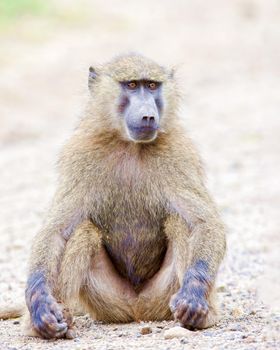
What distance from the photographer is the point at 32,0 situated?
23000mm

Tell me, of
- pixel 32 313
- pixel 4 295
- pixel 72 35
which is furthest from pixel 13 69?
pixel 32 313

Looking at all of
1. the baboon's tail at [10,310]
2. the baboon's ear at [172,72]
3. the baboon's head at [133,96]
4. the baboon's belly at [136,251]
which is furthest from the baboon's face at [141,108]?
the baboon's tail at [10,310]

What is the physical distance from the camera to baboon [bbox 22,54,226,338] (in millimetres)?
5742

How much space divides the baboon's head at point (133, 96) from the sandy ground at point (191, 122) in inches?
15.6

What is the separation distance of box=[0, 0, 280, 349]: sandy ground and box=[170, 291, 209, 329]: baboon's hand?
10 cm

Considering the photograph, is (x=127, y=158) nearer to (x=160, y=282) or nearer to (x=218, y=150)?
(x=160, y=282)

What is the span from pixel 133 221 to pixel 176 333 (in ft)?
2.90

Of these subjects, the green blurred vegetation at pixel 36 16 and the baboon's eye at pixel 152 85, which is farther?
the green blurred vegetation at pixel 36 16

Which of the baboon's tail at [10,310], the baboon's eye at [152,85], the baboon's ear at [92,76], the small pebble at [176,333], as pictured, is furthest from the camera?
the baboon's ear at [92,76]

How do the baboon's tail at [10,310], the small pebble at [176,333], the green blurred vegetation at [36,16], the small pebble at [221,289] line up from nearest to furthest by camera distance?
the small pebble at [176,333]
the baboon's tail at [10,310]
the small pebble at [221,289]
the green blurred vegetation at [36,16]

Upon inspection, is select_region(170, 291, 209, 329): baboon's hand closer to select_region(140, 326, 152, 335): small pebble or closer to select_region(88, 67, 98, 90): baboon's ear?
select_region(140, 326, 152, 335): small pebble

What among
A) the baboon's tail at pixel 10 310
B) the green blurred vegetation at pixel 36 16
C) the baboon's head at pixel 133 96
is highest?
the green blurred vegetation at pixel 36 16

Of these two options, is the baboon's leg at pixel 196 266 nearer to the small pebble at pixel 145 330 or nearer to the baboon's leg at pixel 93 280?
the small pebble at pixel 145 330

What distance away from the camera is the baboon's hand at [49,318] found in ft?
18.1
